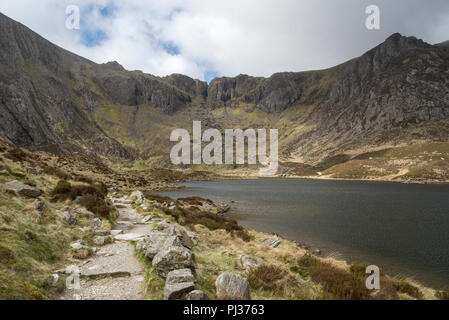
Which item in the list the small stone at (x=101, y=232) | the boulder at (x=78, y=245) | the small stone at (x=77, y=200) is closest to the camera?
the boulder at (x=78, y=245)

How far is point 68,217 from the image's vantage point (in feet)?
55.6

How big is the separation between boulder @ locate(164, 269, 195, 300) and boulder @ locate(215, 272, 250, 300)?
1.16 metres

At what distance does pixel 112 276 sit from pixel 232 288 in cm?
586

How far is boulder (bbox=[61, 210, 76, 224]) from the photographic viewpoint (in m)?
16.7

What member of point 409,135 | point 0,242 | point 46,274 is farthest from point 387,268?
point 409,135

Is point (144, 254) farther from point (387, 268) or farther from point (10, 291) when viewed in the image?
point (387, 268)

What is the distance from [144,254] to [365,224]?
126 feet

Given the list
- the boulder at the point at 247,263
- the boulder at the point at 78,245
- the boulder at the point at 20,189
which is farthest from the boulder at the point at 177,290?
the boulder at the point at 20,189

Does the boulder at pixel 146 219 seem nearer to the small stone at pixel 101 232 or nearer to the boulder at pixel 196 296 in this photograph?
the small stone at pixel 101 232

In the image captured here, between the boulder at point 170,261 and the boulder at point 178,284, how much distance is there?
98cm

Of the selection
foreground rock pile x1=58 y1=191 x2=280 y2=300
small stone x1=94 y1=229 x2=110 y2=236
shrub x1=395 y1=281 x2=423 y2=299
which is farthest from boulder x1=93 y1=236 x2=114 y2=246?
shrub x1=395 y1=281 x2=423 y2=299

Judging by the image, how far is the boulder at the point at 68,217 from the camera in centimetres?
1670
